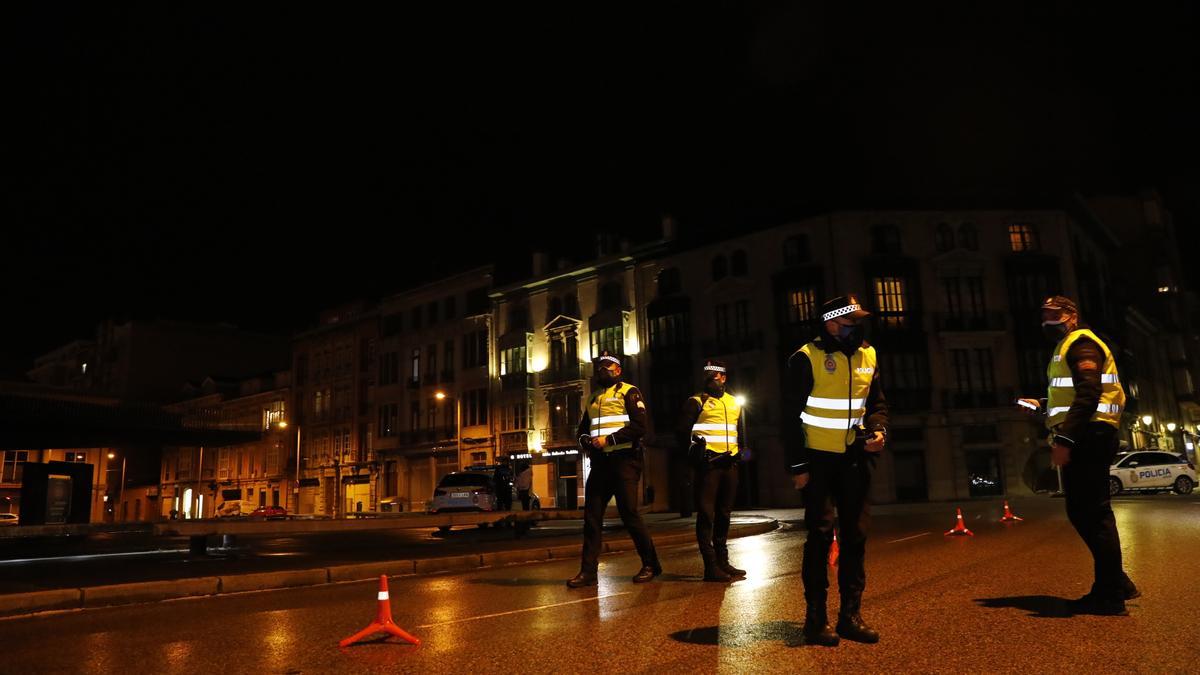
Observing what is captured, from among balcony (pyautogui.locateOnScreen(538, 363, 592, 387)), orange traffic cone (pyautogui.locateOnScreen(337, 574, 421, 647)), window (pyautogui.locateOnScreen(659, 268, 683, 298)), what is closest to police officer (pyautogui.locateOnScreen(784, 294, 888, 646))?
orange traffic cone (pyautogui.locateOnScreen(337, 574, 421, 647))

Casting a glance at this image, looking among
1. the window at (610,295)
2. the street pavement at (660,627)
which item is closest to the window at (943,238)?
the window at (610,295)

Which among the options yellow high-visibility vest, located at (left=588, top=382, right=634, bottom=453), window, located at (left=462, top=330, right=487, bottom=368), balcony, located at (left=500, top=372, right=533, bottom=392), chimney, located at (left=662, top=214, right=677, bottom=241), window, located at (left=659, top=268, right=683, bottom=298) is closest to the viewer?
yellow high-visibility vest, located at (left=588, top=382, right=634, bottom=453)

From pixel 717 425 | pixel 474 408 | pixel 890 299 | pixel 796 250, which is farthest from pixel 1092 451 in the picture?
pixel 474 408

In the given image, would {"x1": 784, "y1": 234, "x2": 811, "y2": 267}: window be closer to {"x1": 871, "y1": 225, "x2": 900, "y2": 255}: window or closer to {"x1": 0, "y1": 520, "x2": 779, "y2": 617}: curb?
{"x1": 871, "y1": 225, "x2": 900, "y2": 255}: window

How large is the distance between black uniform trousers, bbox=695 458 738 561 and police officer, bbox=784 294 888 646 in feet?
10.1

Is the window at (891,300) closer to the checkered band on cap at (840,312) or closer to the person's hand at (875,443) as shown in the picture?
the checkered band on cap at (840,312)

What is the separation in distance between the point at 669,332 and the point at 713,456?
36526 millimetres

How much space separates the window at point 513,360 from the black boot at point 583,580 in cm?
4217

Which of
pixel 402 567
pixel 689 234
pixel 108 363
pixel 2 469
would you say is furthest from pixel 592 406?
pixel 108 363

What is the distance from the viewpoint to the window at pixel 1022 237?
40.4 meters

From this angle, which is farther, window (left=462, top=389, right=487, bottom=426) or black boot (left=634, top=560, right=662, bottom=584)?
window (left=462, top=389, right=487, bottom=426)

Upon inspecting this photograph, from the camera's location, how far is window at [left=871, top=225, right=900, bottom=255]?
4028 centimetres

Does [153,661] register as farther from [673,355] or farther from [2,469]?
[2,469]

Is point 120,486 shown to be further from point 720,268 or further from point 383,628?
point 383,628
